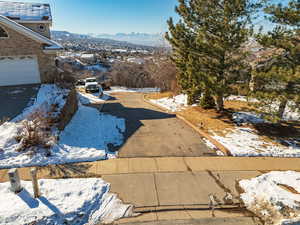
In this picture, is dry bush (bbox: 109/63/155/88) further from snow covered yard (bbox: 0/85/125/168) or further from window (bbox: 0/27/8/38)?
snow covered yard (bbox: 0/85/125/168)

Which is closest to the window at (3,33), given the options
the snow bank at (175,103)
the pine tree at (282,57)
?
the snow bank at (175,103)

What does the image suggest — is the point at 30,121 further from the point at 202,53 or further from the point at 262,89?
the point at 262,89

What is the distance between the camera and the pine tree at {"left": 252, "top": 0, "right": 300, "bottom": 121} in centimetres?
745

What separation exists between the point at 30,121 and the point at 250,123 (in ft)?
37.9

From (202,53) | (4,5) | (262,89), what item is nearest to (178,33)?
(202,53)

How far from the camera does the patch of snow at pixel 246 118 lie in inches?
437

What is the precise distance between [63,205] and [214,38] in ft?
35.7

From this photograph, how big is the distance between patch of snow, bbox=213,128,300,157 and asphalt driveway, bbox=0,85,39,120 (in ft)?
34.3

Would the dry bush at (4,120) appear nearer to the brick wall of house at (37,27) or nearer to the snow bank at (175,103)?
the brick wall of house at (37,27)

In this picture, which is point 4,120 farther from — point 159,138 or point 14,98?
point 159,138

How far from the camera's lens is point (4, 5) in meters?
15.8

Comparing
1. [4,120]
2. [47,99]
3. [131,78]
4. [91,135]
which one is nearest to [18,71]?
[47,99]

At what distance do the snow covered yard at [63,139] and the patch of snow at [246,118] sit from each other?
698 centimetres

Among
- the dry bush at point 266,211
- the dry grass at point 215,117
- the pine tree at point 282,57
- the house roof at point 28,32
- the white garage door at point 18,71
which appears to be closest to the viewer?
the dry bush at point 266,211
